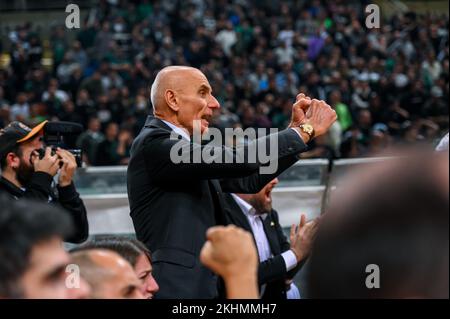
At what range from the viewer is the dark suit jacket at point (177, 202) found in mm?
3299

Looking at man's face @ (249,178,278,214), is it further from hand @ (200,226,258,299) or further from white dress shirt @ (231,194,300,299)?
hand @ (200,226,258,299)

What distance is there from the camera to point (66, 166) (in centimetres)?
416

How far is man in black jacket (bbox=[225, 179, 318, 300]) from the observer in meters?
4.14

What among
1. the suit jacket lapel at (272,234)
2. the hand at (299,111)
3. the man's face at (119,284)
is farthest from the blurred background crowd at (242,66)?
the man's face at (119,284)

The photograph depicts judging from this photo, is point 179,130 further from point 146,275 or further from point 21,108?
point 21,108

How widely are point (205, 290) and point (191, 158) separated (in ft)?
1.69

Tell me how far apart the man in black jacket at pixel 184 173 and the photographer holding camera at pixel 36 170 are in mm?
685

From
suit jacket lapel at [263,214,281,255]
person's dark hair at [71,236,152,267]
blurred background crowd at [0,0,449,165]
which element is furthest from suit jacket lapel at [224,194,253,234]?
blurred background crowd at [0,0,449,165]

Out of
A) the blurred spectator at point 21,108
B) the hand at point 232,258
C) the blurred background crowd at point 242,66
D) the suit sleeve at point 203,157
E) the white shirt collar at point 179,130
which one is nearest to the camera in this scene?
the hand at point 232,258

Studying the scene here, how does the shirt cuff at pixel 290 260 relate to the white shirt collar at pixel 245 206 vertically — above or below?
below

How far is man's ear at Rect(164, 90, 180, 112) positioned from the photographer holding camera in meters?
0.79

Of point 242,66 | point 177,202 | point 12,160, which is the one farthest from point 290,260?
point 242,66

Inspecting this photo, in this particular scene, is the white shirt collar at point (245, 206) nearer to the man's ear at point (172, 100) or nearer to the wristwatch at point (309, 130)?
the man's ear at point (172, 100)
